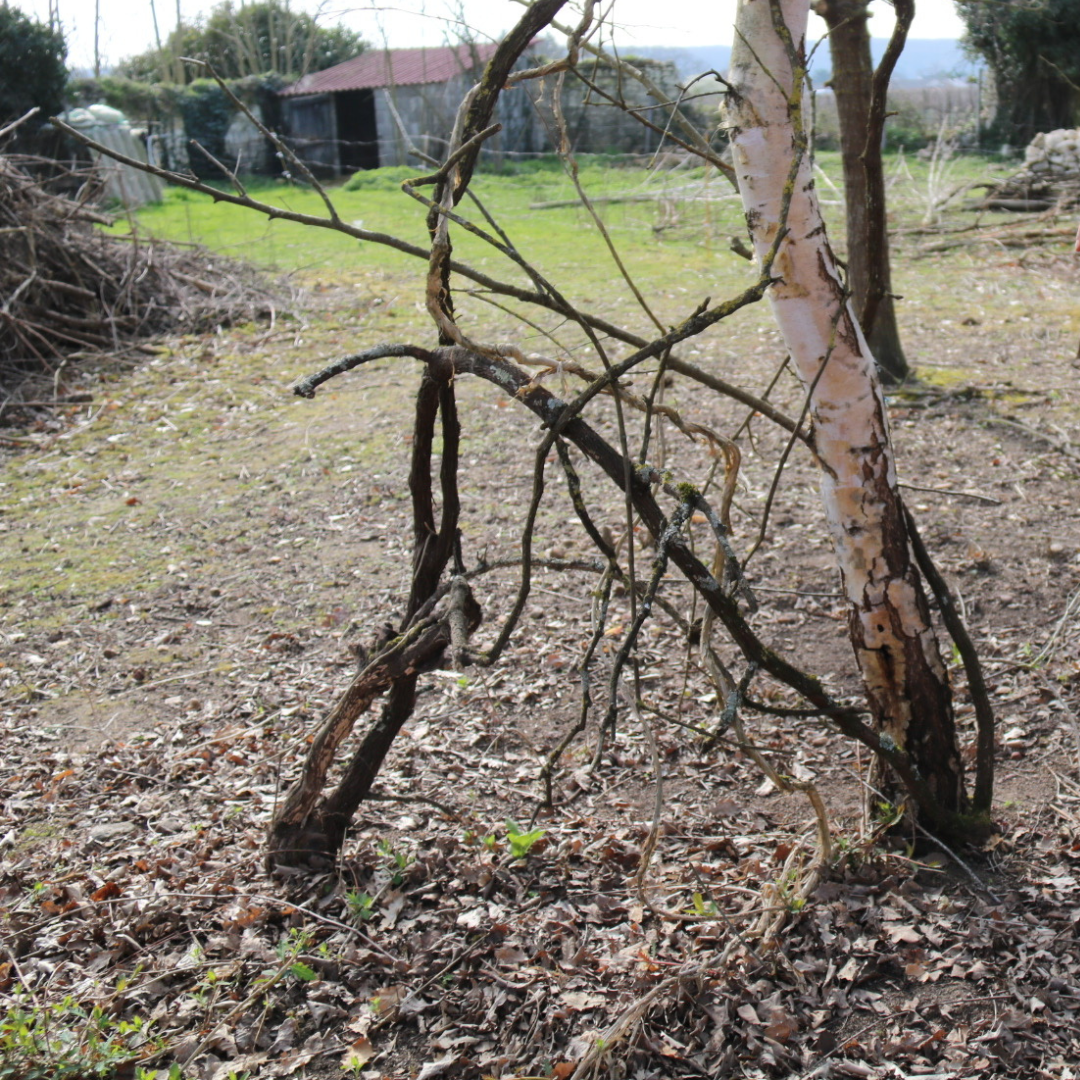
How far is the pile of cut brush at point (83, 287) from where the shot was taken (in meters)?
8.99

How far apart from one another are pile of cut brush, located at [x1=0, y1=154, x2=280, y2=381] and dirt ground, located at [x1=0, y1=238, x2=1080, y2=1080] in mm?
2825

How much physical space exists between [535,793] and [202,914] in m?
1.18

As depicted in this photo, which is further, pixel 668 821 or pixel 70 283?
pixel 70 283

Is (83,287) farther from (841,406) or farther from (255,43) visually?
(255,43)

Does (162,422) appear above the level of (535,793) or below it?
above

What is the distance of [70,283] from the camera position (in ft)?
32.1

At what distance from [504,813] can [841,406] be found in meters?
1.80

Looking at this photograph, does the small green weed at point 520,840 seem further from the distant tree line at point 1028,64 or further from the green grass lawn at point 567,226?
the distant tree line at point 1028,64

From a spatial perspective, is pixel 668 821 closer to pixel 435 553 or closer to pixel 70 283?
pixel 435 553

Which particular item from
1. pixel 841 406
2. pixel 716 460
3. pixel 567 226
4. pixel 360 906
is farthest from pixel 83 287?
pixel 841 406

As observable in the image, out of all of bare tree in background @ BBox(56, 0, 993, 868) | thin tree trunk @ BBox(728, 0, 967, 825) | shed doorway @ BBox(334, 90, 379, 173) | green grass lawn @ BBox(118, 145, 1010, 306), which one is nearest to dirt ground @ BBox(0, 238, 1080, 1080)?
bare tree in background @ BBox(56, 0, 993, 868)

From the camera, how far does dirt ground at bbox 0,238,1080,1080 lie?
2.53 metres

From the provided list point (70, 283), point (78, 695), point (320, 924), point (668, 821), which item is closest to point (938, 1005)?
point (668, 821)

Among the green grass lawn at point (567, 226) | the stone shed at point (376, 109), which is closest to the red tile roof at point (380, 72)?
the stone shed at point (376, 109)
